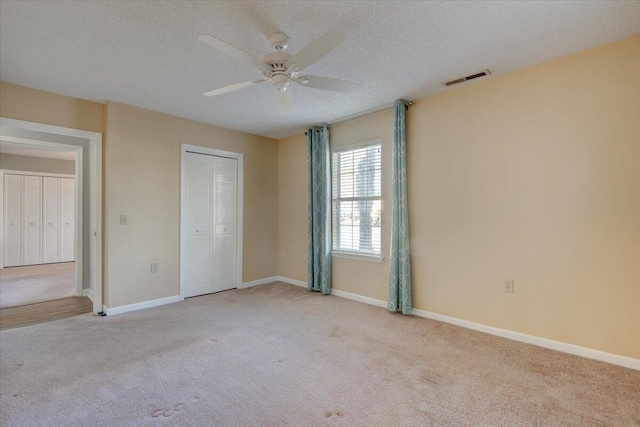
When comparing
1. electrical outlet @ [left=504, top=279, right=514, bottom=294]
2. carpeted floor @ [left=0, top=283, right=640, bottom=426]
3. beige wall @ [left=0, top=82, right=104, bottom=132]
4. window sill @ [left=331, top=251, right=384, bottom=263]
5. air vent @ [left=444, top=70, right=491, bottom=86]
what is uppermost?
air vent @ [left=444, top=70, right=491, bottom=86]

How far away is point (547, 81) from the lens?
2.71 metres

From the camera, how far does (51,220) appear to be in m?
7.27

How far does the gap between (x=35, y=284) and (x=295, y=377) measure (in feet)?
18.0

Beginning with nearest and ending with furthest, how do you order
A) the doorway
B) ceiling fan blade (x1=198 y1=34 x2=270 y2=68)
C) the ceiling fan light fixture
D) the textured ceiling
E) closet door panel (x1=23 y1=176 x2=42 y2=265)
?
ceiling fan blade (x1=198 y1=34 x2=270 y2=68)
the textured ceiling
the ceiling fan light fixture
the doorway
closet door panel (x1=23 y1=176 x2=42 y2=265)

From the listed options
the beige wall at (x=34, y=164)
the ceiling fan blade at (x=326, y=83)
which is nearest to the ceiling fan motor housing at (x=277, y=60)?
the ceiling fan blade at (x=326, y=83)

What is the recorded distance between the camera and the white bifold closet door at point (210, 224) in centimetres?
443

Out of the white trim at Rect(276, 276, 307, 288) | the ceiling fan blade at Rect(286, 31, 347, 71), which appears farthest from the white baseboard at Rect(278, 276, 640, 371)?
the ceiling fan blade at Rect(286, 31, 347, 71)

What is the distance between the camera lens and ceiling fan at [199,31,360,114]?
1.83 metres

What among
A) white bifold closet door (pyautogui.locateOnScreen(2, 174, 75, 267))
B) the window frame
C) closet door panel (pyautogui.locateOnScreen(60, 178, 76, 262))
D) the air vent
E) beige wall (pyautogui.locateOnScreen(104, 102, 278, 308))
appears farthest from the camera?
closet door panel (pyautogui.locateOnScreen(60, 178, 76, 262))

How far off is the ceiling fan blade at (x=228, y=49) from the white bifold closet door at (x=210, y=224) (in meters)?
2.74

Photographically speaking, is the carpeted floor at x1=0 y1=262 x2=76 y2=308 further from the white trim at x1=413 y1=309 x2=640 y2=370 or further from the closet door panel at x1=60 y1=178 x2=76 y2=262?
the white trim at x1=413 y1=309 x2=640 y2=370

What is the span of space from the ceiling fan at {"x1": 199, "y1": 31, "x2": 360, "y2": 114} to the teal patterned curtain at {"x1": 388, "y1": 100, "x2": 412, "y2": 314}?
1.36 meters

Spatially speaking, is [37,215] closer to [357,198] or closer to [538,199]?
[357,198]

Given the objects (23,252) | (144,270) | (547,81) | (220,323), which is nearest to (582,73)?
(547,81)
